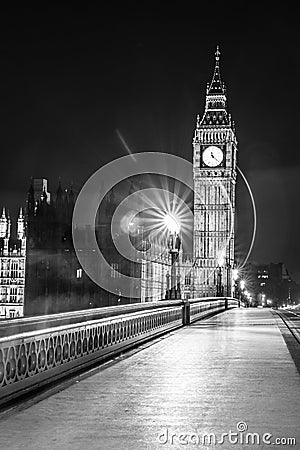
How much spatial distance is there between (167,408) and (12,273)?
458 feet

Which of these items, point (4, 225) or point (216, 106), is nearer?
point (4, 225)

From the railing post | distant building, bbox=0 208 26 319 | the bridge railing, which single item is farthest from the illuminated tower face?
the bridge railing

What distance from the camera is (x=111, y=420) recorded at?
8352 mm

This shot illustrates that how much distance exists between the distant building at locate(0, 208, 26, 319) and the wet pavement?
416 ft

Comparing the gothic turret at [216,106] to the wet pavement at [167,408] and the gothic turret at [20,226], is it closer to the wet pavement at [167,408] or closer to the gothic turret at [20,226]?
the gothic turret at [20,226]

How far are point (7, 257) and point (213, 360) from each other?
134m

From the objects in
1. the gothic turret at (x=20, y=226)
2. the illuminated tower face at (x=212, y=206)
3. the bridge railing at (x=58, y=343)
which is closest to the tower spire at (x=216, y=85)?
the illuminated tower face at (x=212, y=206)

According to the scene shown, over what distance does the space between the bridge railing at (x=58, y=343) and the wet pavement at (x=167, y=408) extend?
1.42 ft

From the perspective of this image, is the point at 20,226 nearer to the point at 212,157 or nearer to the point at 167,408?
the point at 212,157

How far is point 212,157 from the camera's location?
15675cm

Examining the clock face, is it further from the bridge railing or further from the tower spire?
the bridge railing

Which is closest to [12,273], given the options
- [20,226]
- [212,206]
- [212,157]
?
[20,226]

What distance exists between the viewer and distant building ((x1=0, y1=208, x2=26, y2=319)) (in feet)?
460

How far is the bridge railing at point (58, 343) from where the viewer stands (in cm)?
967
